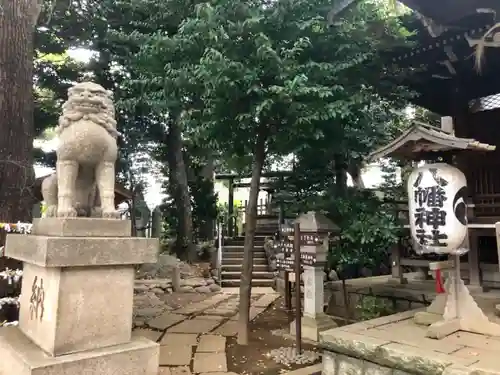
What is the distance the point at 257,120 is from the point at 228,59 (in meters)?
1.03

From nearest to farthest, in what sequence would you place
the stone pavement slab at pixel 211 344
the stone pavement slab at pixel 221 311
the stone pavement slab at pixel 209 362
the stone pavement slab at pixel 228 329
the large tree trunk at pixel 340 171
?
1. the stone pavement slab at pixel 209 362
2. the stone pavement slab at pixel 211 344
3. the stone pavement slab at pixel 228 329
4. the large tree trunk at pixel 340 171
5. the stone pavement slab at pixel 221 311

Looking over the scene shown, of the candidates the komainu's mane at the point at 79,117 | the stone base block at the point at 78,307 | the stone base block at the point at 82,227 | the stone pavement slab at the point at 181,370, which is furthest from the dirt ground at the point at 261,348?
the komainu's mane at the point at 79,117

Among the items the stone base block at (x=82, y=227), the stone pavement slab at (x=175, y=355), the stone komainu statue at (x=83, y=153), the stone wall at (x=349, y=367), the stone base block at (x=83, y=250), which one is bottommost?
the stone pavement slab at (x=175, y=355)

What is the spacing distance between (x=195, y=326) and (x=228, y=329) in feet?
2.06

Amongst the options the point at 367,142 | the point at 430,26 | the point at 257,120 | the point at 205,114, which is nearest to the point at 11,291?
the point at 205,114

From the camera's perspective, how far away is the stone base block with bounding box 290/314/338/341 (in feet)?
20.8

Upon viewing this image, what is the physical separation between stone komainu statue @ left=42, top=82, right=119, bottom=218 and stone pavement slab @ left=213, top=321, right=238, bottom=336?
12.3 ft

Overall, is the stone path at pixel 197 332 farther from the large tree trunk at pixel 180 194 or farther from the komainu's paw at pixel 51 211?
the large tree trunk at pixel 180 194

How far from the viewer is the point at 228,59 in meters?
5.24

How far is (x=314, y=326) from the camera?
20.9 ft

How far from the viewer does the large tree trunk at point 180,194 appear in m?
14.4

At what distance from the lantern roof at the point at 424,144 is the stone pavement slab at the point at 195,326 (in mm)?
4133

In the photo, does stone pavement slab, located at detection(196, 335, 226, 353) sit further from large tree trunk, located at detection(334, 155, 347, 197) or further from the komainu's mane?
the komainu's mane

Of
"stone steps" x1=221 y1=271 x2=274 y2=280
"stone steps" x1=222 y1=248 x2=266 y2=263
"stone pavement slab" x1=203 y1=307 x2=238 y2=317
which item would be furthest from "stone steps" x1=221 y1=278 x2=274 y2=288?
"stone pavement slab" x1=203 y1=307 x2=238 y2=317
